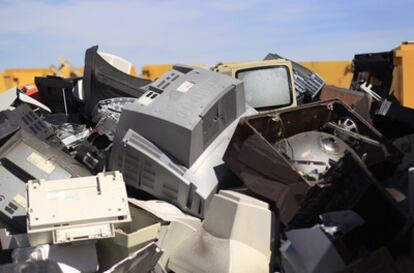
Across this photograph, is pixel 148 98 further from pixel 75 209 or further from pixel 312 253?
pixel 312 253

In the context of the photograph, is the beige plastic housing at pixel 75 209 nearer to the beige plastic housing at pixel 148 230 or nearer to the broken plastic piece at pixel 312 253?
the beige plastic housing at pixel 148 230

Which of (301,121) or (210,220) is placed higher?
(301,121)

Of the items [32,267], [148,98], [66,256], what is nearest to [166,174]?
[148,98]

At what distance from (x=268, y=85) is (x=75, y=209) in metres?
2.63

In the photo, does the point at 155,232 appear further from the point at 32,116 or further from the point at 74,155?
the point at 32,116

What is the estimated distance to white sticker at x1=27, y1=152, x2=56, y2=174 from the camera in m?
3.87

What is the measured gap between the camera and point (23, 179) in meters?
3.77

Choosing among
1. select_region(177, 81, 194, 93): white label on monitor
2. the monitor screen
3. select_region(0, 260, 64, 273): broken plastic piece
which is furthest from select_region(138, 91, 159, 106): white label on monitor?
select_region(0, 260, 64, 273): broken plastic piece

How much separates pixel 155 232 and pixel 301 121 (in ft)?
5.02

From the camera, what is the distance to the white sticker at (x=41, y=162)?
3.87 meters

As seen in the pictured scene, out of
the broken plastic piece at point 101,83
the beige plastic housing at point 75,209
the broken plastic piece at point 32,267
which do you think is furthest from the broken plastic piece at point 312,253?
the broken plastic piece at point 101,83

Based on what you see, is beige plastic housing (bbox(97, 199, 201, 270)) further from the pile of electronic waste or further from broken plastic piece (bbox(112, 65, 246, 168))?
broken plastic piece (bbox(112, 65, 246, 168))

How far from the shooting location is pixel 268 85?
211 inches

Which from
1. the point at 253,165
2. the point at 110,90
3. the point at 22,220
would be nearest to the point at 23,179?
the point at 22,220
